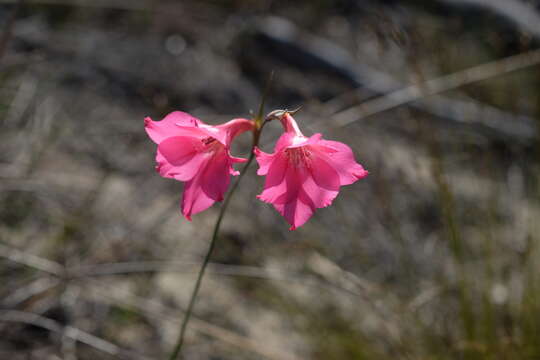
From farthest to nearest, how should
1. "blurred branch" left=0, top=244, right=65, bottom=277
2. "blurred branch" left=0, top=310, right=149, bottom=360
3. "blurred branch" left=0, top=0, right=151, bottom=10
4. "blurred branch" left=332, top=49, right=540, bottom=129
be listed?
"blurred branch" left=0, top=0, right=151, bottom=10 → "blurred branch" left=332, top=49, right=540, bottom=129 → "blurred branch" left=0, top=244, right=65, bottom=277 → "blurred branch" left=0, top=310, right=149, bottom=360

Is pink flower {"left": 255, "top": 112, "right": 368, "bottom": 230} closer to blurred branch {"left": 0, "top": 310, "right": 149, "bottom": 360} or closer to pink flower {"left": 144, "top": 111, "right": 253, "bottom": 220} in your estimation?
pink flower {"left": 144, "top": 111, "right": 253, "bottom": 220}

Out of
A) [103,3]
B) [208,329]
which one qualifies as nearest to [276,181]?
[208,329]

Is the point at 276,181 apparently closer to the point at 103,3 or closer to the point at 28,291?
the point at 28,291

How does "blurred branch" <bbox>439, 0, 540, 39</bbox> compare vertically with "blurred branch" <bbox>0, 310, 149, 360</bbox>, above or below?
above

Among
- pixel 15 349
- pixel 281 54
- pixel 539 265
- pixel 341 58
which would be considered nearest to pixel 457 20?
pixel 341 58

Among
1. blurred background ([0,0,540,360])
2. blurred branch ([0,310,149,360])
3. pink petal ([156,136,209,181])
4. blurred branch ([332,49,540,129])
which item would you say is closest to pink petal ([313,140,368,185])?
pink petal ([156,136,209,181])

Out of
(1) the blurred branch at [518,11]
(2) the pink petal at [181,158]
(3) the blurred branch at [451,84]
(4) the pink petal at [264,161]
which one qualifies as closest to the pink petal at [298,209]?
(4) the pink petal at [264,161]
